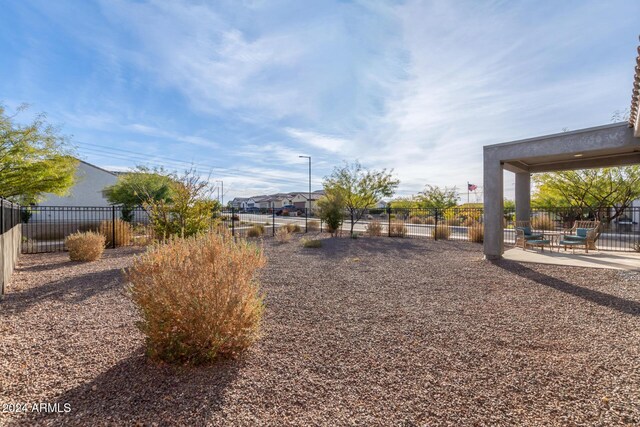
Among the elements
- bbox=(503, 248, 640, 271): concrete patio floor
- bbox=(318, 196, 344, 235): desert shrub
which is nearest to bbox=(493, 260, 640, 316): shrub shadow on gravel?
bbox=(503, 248, 640, 271): concrete patio floor

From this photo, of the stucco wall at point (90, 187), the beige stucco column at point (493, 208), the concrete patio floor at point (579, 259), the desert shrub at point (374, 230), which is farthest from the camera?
the stucco wall at point (90, 187)

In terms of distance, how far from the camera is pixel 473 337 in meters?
4.21

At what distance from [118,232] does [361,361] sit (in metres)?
14.1

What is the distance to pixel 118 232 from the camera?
1400 centimetres

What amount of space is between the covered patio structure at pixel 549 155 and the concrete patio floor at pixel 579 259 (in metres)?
0.91

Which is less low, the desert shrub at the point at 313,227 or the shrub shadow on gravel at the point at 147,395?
the desert shrub at the point at 313,227

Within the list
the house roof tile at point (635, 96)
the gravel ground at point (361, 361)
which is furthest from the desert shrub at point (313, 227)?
the house roof tile at point (635, 96)

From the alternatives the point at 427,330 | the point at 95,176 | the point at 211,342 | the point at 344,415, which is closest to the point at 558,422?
the point at 344,415

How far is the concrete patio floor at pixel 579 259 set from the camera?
888 cm

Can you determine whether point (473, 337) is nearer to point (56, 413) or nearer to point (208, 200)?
point (56, 413)

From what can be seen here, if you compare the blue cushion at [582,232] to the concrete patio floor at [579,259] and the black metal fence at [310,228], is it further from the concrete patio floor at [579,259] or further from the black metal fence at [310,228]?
the black metal fence at [310,228]

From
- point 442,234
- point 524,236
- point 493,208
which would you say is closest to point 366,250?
point 493,208

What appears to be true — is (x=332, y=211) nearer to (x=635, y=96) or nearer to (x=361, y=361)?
(x=635, y=96)

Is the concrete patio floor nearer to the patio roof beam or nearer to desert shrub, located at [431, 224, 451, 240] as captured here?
the patio roof beam
